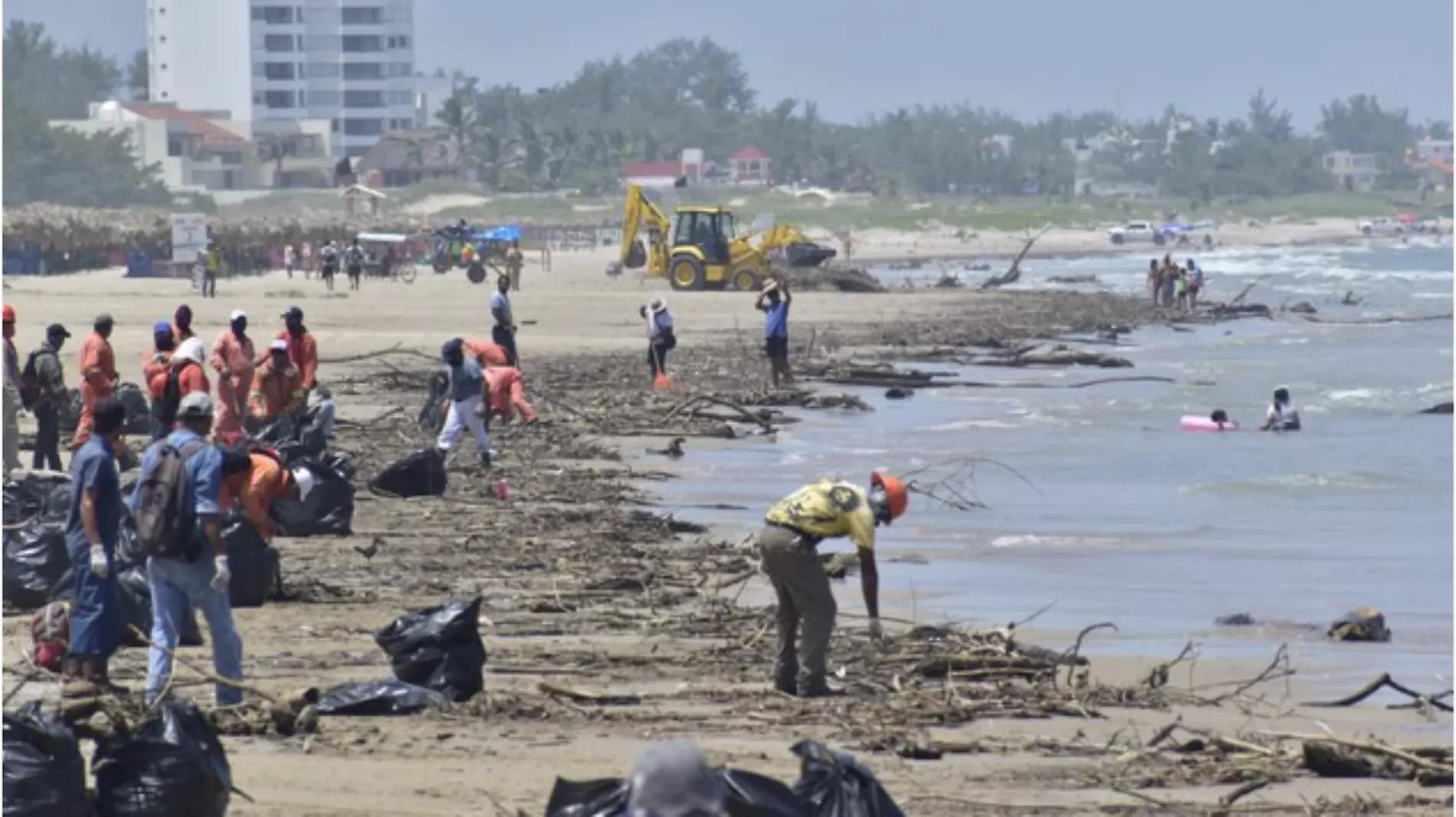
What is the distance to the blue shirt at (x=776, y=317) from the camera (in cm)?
2748

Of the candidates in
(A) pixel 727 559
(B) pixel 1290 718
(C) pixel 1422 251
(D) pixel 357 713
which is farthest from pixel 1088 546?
(C) pixel 1422 251

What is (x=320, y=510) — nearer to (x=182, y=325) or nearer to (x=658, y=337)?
(x=182, y=325)

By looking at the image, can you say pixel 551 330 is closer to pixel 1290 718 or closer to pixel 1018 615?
pixel 1018 615

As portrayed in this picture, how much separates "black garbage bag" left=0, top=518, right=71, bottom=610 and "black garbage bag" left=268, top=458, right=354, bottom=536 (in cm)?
295

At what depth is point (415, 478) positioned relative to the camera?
59.0 ft

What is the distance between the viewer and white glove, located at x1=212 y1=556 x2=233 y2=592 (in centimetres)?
1005

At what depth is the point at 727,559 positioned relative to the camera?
1562 cm

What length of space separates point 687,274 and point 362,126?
117 meters

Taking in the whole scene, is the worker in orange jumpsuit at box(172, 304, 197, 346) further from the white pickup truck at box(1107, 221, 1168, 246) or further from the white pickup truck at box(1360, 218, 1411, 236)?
the white pickup truck at box(1360, 218, 1411, 236)

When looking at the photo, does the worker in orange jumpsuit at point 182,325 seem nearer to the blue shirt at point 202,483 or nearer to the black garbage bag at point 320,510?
the black garbage bag at point 320,510

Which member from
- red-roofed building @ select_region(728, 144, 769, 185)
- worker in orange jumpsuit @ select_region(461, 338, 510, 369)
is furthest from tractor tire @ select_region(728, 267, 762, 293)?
red-roofed building @ select_region(728, 144, 769, 185)

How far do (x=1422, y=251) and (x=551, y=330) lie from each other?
8196cm

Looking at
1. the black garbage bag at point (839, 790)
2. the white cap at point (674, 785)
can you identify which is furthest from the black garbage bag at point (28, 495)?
the white cap at point (674, 785)

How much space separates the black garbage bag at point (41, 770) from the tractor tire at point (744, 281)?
1845 inches
